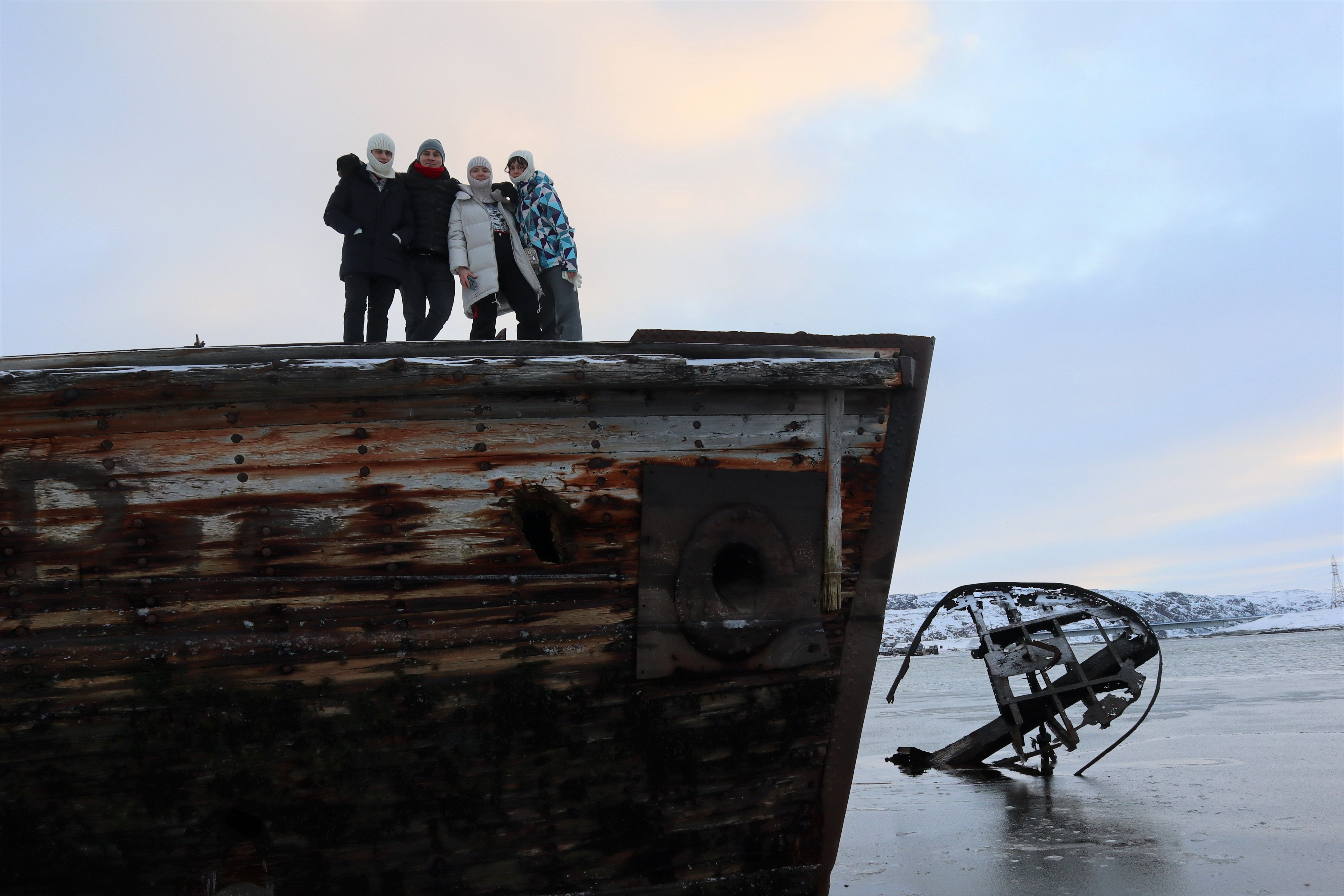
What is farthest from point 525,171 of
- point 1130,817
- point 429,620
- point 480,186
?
point 1130,817

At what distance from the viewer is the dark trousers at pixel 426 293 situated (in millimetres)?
5469

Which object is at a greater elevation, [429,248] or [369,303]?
[429,248]

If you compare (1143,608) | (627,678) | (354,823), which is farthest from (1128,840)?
(1143,608)

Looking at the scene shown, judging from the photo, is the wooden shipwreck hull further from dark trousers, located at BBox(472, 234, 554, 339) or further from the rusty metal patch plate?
Answer: dark trousers, located at BBox(472, 234, 554, 339)

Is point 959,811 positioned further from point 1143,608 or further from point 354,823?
point 1143,608

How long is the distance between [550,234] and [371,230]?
1.07 meters

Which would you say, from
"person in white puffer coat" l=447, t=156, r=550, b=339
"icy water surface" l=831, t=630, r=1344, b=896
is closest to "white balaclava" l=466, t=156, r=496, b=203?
"person in white puffer coat" l=447, t=156, r=550, b=339

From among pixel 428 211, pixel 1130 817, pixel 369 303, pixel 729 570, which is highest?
pixel 428 211

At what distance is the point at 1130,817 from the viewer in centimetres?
664

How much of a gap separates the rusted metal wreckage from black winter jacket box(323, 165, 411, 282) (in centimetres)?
623

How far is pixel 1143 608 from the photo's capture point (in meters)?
137

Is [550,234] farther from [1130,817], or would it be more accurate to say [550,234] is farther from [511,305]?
[1130,817]

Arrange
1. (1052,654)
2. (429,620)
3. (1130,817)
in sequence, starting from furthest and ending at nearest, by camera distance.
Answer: (1052,654) → (1130,817) → (429,620)

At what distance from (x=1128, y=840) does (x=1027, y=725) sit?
402cm
